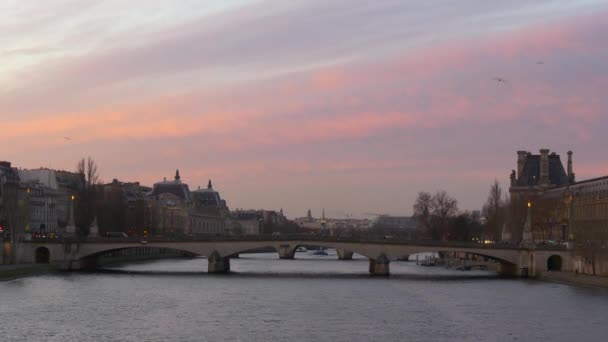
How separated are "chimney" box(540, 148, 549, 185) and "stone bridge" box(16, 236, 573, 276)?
4241cm

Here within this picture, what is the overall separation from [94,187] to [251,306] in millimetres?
65248

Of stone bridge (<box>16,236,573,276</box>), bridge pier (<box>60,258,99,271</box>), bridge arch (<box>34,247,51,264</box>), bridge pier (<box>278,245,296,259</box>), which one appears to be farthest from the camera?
bridge pier (<box>278,245,296,259</box>)

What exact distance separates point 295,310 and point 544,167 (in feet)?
297

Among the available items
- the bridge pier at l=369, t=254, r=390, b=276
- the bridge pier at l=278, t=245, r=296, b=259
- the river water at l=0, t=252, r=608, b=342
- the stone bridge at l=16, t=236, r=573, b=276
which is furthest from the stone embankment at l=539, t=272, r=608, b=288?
the bridge pier at l=278, t=245, r=296, b=259

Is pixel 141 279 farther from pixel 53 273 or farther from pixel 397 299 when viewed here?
pixel 397 299

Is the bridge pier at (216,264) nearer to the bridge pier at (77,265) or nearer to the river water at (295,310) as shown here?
the river water at (295,310)

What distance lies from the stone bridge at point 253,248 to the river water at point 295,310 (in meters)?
6.81

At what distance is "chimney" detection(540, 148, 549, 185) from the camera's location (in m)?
146

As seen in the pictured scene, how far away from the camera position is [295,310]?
62.4m

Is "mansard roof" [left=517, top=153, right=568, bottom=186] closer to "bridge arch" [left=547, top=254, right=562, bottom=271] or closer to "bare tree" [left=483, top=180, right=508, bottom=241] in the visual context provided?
"bare tree" [left=483, top=180, right=508, bottom=241]

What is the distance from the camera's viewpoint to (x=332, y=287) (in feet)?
263

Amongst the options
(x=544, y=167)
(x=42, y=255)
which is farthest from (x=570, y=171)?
(x=42, y=255)

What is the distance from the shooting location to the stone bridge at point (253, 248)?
3765 inches

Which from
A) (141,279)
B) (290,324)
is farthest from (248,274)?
(290,324)
